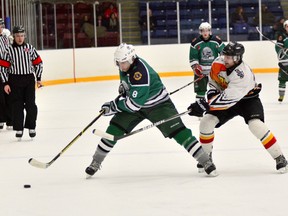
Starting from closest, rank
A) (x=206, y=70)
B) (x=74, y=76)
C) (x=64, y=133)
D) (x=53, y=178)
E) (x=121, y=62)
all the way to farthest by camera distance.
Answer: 1. (x=121, y=62)
2. (x=53, y=178)
3. (x=64, y=133)
4. (x=206, y=70)
5. (x=74, y=76)

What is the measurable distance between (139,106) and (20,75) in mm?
2471

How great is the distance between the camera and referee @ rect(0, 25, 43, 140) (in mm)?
7078

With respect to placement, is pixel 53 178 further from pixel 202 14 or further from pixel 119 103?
pixel 202 14

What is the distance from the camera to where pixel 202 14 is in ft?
50.5

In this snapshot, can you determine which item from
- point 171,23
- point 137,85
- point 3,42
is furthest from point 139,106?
point 171,23

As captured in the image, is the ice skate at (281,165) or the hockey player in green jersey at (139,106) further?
the ice skate at (281,165)

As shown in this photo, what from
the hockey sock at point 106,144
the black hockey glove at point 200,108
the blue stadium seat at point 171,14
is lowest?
the hockey sock at point 106,144

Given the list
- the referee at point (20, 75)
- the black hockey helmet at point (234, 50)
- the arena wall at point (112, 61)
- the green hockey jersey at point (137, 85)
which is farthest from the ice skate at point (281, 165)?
the arena wall at point (112, 61)

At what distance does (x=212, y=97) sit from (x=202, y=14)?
10436 millimetres

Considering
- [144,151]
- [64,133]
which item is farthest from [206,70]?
[144,151]

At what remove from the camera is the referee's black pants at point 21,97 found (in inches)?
279

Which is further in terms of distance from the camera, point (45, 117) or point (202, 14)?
point (202, 14)

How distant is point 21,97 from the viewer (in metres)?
7.16

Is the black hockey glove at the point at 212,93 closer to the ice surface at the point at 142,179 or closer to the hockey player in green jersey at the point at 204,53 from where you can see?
the ice surface at the point at 142,179
